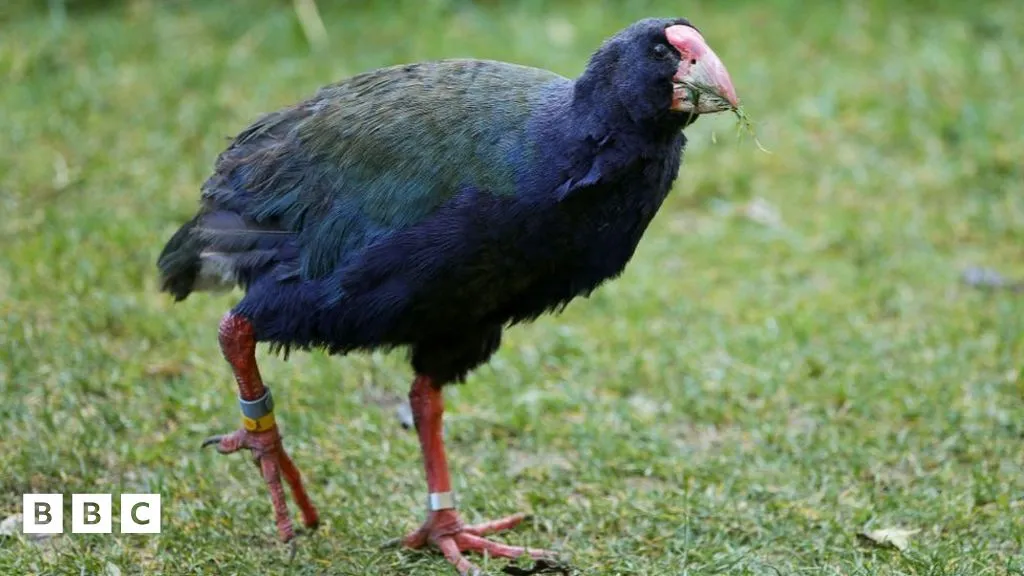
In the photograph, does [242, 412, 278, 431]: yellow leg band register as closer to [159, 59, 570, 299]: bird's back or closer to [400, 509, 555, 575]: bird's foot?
[159, 59, 570, 299]: bird's back

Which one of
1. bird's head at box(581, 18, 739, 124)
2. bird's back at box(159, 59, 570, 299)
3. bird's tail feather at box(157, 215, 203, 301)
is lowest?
bird's tail feather at box(157, 215, 203, 301)

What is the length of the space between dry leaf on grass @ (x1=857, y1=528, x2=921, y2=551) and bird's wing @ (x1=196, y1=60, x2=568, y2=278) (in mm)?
1450

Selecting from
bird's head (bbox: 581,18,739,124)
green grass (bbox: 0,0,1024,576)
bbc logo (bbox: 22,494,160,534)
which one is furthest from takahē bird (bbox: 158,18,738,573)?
green grass (bbox: 0,0,1024,576)

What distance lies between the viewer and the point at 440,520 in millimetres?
3979

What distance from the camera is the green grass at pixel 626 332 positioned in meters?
4.11

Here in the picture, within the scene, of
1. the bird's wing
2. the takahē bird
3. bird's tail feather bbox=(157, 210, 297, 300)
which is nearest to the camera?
the takahē bird

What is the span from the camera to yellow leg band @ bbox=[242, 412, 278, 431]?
153 inches

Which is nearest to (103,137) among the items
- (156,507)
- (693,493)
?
(156,507)

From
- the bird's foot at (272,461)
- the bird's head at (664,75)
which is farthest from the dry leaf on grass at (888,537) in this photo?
the bird's foot at (272,461)

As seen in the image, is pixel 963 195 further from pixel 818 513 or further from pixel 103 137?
pixel 103 137

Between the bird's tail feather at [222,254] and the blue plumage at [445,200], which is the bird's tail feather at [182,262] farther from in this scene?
the blue plumage at [445,200]

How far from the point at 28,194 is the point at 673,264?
2.94 metres

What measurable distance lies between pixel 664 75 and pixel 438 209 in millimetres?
645

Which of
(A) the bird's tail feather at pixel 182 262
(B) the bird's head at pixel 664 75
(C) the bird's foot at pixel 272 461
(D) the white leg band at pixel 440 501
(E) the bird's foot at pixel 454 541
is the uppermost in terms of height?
(B) the bird's head at pixel 664 75
